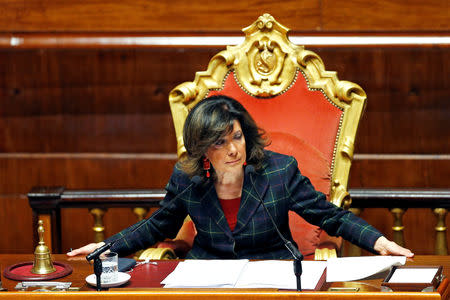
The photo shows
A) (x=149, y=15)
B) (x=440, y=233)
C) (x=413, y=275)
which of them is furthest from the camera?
(x=149, y=15)

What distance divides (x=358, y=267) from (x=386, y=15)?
176 cm

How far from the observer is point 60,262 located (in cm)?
206

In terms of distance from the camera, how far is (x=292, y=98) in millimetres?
2674

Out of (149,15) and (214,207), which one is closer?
(214,207)

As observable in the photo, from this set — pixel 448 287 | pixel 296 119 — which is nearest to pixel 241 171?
pixel 296 119

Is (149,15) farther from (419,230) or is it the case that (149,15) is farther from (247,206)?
(419,230)

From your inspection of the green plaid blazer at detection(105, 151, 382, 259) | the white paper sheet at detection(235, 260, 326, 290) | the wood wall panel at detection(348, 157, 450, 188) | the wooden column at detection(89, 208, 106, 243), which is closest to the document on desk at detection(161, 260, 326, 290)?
the white paper sheet at detection(235, 260, 326, 290)

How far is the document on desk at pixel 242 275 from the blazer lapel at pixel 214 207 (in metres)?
0.28

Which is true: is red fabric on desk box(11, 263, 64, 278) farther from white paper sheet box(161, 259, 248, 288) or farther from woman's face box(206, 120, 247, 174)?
woman's face box(206, 120, 247, 174)

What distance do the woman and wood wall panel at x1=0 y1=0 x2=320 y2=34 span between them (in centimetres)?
121

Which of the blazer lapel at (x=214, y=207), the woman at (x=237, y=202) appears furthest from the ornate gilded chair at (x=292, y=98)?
the blazer lapel at (x=214, y=207)

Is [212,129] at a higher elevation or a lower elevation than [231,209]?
higher

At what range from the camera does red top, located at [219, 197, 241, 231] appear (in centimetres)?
231

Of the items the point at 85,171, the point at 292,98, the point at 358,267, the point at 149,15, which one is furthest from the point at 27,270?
the point at 149,15
